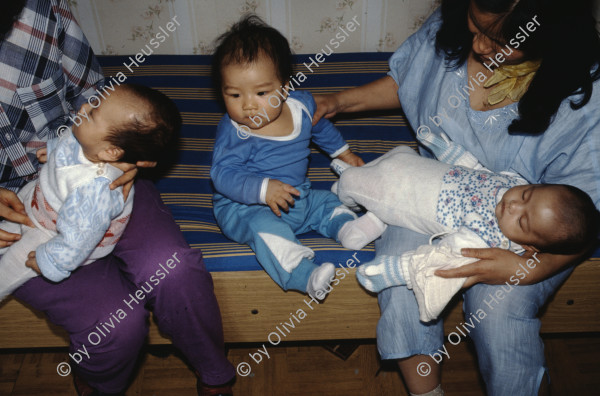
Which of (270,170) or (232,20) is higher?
(232,20)

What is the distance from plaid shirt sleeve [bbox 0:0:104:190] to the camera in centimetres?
118

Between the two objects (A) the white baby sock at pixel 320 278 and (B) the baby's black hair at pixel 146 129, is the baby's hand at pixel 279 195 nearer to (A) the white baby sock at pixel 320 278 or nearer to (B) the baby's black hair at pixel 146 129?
(A) the white baby sock at pixel 320 278

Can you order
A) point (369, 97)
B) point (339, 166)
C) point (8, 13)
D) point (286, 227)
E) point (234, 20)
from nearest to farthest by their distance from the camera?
point (8, 13) < point (286, 227) < point (339, 166) < point (369, 97) < point (234, 20)

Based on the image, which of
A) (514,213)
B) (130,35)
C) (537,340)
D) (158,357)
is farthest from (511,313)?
(130,35)

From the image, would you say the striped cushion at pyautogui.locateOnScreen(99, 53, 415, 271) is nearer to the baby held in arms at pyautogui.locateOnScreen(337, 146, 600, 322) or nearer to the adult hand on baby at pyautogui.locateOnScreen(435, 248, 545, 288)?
the baby held in arms at pyautogui.locateOnScreen(337, 146, 600, 322)

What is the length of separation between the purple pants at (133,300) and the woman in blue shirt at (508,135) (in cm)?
49

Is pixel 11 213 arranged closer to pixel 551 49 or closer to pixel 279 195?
pixel 279 195

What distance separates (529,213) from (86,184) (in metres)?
1.03

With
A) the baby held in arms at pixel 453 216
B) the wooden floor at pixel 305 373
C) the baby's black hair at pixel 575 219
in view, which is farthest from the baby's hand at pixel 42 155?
the baby's black hair at pixel 575 219

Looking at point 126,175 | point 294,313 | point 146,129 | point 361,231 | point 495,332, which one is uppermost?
point 146,129

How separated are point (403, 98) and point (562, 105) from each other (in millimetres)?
486

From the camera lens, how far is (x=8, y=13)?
115cm

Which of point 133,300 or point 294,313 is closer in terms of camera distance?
point 133,300

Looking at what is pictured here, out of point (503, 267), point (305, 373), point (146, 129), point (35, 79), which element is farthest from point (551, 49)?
point (35, 79)
